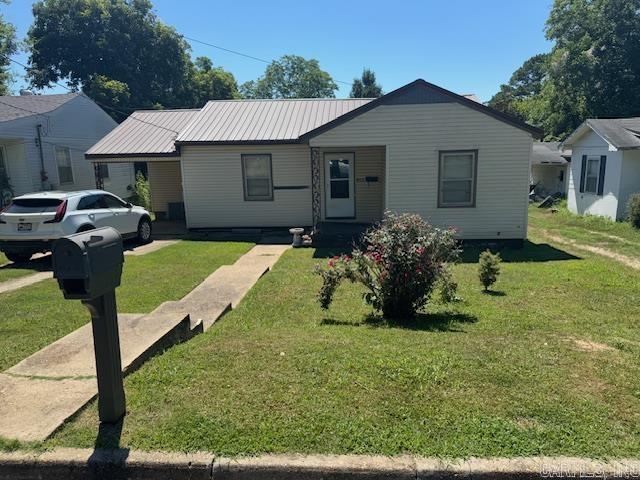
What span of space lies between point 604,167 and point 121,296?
17.7 meters

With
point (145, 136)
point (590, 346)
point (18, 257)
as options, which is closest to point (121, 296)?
point (18, 257)

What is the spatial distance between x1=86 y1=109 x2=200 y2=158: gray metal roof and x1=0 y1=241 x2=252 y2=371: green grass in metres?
4.60

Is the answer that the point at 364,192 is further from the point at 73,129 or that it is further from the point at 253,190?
the point at 73,129

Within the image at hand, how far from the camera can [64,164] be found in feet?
68.9

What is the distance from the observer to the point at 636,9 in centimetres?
3125

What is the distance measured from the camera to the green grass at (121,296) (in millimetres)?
5414

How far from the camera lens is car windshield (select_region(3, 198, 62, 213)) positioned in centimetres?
1004

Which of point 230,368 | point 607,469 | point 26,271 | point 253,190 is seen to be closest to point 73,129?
point 253,190

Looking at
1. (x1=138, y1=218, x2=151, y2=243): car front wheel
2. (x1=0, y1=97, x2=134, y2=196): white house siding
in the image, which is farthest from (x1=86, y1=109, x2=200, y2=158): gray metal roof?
(x1=0, y1=97, x2=134, y2=196): white house siding

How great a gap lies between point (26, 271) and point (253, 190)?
689 cm

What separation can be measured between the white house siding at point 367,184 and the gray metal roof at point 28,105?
42.4 feet

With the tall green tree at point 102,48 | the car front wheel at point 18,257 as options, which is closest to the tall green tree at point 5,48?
the tall green tree at point 102,48

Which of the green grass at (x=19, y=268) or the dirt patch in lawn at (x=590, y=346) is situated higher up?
the dirt patch in lawn at (x=590, y=346)

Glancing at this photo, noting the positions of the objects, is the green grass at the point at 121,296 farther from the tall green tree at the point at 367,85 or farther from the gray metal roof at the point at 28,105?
the tall green tree at the point at 367,85
